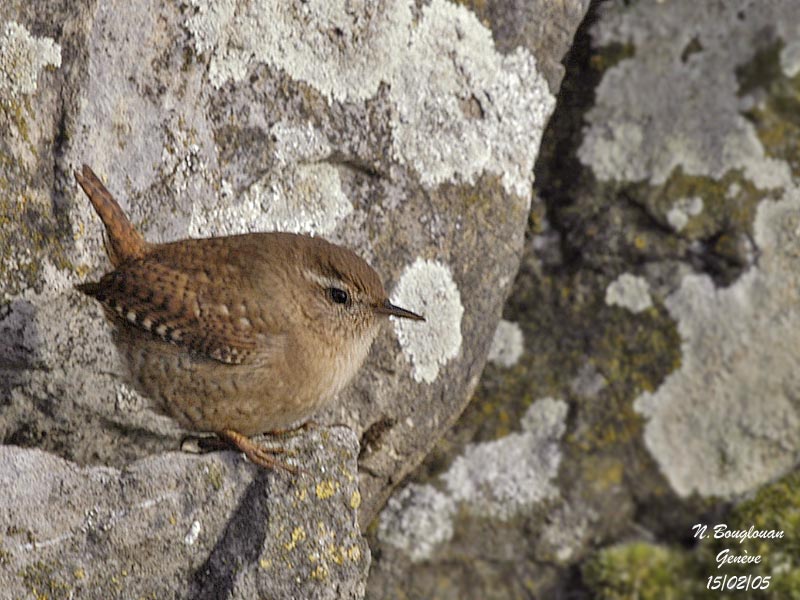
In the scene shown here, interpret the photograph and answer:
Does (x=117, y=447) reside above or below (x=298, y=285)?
below

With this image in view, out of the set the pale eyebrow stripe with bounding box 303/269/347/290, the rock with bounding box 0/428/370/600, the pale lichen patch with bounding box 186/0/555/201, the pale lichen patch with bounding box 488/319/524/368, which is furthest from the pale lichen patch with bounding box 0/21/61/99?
the pale lichen patch with bounding box 488/319/524/368

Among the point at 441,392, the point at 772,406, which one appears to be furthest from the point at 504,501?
the point at 772,406

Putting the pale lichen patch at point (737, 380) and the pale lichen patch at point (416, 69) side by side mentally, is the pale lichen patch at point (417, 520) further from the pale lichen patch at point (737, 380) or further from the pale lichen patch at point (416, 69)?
the pale lichen patch at point (416, 69)

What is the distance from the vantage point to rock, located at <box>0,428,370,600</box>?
8.69 feet

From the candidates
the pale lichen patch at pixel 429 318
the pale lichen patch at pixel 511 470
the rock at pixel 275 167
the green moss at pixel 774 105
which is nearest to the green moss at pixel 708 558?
the pale lichen patch at pixel 511 470

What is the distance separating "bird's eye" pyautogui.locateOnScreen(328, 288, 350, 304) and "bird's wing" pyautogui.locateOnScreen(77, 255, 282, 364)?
27 cm

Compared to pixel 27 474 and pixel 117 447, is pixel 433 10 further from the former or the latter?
pixel 27 474

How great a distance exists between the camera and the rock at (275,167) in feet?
10.2

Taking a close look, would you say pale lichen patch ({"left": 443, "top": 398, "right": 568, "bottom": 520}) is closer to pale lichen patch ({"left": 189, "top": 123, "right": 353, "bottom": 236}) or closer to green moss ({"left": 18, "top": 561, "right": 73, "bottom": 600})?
pale lichen patch ({"left": 189, "top": 123, "right": 353, "bottom": 236})

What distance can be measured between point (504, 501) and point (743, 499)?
1.04m

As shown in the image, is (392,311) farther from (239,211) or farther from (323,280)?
(239,211)

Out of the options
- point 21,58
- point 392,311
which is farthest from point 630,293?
point 21,58

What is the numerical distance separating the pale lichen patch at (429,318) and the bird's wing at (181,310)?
730 mm

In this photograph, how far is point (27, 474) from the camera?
2.67 metres
